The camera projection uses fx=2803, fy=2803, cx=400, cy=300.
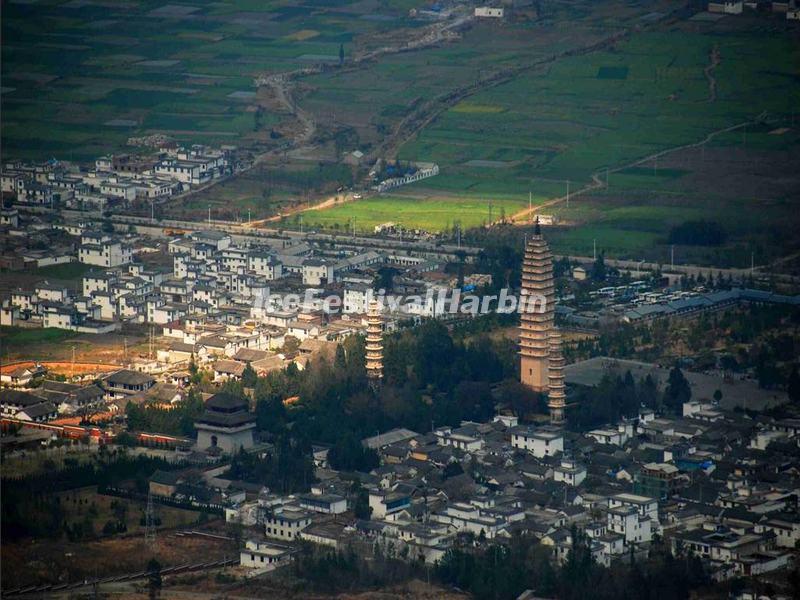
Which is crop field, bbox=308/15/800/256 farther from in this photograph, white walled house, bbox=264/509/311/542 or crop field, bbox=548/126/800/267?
white walled house, bbox=264/509/311/542

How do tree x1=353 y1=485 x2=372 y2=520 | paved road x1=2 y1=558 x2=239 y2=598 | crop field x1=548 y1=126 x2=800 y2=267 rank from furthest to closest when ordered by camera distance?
crop field x1=548 y1=126 x2=800 y2=267
tree x1=353 y1=485 x2=372 y2=520
paved road x1=2 y1=558 x2=239 y2=598

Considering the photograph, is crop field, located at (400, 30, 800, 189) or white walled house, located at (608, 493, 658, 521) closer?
white walled house, located at (608, 493, 658, 521)

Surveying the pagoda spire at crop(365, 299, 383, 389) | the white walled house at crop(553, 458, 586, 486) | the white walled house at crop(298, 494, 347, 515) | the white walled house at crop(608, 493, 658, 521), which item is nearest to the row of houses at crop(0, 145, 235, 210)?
the pagoda spire at crop(365, 299, 383, 389)

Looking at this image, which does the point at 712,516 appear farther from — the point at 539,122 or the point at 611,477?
the point at 539,122

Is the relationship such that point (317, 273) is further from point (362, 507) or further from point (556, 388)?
point (362, 507)

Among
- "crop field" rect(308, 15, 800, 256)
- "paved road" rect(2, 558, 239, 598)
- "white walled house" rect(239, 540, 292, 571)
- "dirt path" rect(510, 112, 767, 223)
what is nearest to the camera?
"paved road" rect(2, 558, 239, 598)

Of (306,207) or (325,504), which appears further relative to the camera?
(306,207)

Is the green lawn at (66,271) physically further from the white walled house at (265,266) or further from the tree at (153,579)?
the tree at (153,579)

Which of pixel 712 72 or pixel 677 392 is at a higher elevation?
pixel 712 72

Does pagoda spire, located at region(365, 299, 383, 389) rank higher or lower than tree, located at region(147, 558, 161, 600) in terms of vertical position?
higher

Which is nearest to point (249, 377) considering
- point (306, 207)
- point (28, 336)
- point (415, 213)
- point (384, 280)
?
point (28, 336)
